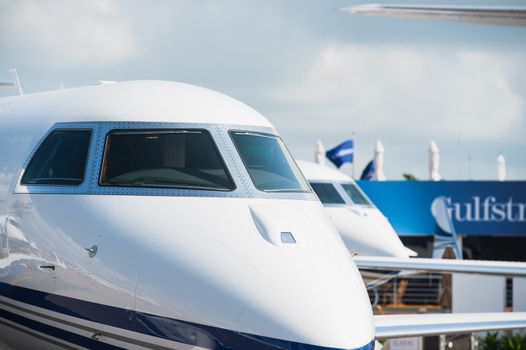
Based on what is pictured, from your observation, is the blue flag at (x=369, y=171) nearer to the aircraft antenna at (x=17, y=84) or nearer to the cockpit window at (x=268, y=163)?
the aircraft antenna at (x=17, y=84)

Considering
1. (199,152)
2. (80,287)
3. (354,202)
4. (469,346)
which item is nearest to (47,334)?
(80,287)

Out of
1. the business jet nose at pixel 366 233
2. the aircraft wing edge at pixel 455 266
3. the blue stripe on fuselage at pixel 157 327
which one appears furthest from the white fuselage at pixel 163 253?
the business jet nose at pixel 366 233

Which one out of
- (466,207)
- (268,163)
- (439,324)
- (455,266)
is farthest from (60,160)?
(466,207)

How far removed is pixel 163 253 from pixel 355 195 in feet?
53.9

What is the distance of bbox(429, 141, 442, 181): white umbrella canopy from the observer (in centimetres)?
4647

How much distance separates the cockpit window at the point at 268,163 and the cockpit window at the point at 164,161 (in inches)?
10.8

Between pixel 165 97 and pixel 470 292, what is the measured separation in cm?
2782

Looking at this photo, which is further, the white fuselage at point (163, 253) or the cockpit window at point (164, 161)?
the cockpit window at point (164, 161)

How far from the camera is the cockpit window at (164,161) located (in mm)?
8609

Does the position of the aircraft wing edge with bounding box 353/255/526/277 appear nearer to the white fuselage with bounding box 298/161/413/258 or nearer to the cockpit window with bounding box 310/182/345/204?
the white fuselage with bounding box 298/161/413/258

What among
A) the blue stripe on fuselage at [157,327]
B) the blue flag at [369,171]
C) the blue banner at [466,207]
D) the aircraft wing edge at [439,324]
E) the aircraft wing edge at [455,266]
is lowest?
the blue stripe on fuselage at [157,327]

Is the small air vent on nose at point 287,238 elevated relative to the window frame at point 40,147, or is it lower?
lower

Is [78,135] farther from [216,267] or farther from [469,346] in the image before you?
[469,346]

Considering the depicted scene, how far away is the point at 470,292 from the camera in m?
35.4
